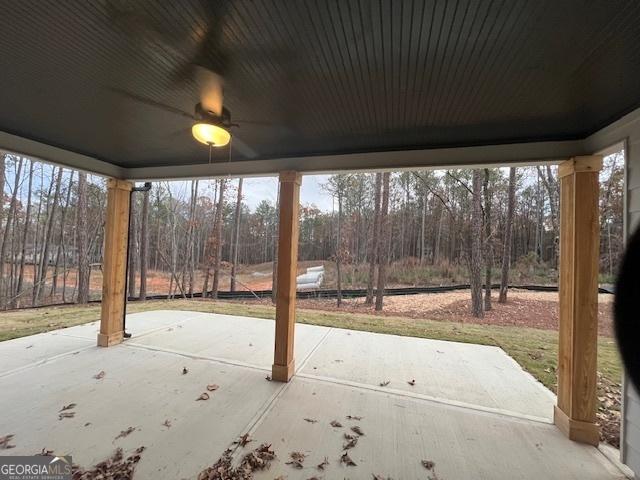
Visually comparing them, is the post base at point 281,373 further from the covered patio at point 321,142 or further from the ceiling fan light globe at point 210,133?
the ceiling fan light globe at point 210,133

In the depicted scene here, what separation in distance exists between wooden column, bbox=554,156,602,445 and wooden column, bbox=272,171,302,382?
251 cm

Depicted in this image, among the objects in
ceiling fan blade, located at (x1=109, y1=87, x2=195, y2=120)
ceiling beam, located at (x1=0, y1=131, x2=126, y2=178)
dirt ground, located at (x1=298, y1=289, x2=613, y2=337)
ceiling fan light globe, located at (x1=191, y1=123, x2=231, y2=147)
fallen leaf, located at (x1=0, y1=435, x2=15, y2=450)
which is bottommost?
dirt ground, located at (x1=298, y1=289, x2=613, y2=337)

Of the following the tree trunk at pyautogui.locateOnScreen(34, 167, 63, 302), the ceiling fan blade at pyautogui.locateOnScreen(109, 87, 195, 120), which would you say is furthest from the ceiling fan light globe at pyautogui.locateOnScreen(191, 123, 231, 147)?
the tree trunk at pyautogui.locateOnScreen(34, 167, 63, 302)

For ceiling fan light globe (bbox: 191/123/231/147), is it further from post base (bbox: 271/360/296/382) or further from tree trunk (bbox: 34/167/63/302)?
tree trunk (bbox: 34/167/63/302)

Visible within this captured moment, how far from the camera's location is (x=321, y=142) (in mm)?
2625

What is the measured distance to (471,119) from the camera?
207 cm

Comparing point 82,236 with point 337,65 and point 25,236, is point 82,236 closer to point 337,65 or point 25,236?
point 25,236

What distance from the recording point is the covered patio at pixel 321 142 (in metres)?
1.26

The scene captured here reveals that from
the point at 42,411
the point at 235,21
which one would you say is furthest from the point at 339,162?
the point at 42,411

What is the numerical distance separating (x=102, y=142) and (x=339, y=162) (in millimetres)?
2576

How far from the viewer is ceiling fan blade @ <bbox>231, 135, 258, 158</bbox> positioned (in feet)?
8.66

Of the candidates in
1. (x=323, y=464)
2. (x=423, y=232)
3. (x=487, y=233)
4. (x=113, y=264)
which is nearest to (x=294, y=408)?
(x=323, y=464)

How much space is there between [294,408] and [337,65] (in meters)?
2.71

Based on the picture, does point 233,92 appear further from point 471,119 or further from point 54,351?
point 54,351
